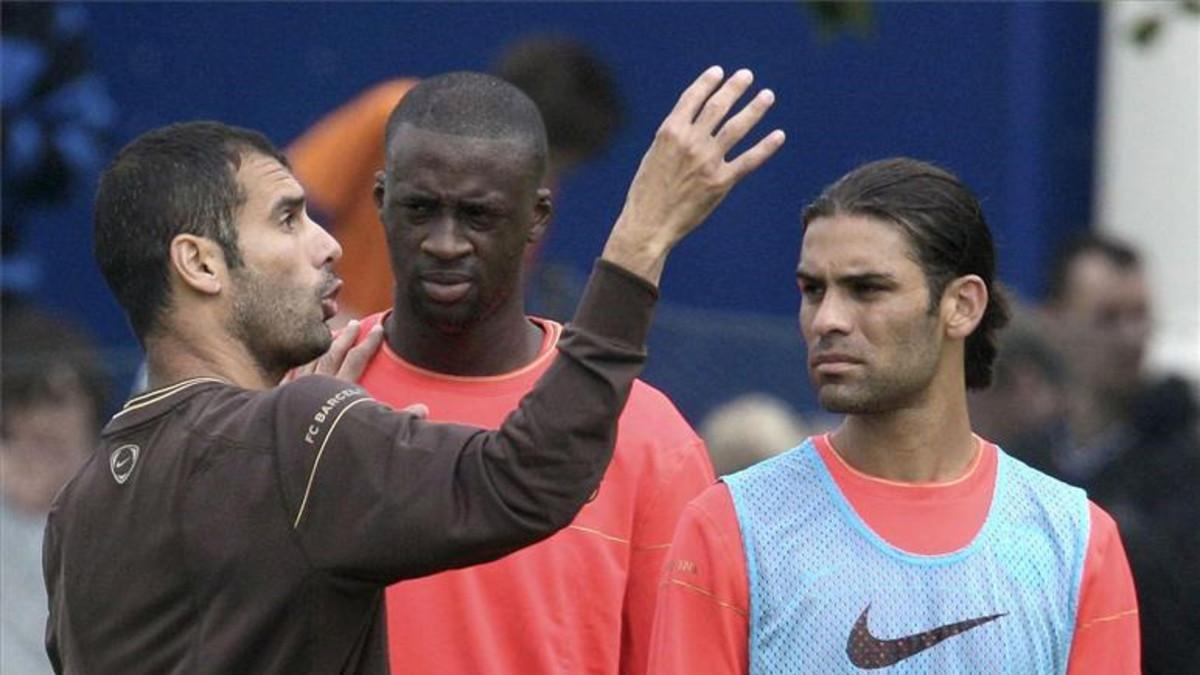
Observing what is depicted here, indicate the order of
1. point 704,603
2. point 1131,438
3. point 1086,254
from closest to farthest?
1. point 704,603
2. point 1131,438
3. point 1086,254

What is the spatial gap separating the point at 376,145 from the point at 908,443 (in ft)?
7.92

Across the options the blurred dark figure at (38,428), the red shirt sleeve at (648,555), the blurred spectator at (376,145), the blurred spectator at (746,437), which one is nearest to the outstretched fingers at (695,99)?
the red shirt sleeve at (648,555)

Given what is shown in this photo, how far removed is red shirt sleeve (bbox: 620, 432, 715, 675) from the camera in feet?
15.6

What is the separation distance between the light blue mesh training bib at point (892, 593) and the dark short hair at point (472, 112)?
71cm

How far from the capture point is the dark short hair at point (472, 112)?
15.7 ft

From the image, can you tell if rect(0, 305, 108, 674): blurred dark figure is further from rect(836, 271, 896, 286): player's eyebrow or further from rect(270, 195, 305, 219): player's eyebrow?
rect(836, 271, 896, 286): player's eyebrow

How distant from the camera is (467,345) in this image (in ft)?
15.7

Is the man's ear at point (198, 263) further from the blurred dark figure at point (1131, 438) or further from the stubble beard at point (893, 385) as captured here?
the blurred dark figure at point (1131, 438)

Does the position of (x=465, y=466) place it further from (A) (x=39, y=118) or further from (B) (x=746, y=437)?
(A) (x=39, y=118)

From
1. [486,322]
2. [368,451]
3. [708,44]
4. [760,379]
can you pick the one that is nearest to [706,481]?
[486,322]

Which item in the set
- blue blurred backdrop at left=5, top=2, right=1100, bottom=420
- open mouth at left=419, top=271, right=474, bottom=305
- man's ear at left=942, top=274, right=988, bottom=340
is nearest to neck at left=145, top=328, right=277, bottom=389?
open mouth at left=419, top=271, right=474, bottom=305

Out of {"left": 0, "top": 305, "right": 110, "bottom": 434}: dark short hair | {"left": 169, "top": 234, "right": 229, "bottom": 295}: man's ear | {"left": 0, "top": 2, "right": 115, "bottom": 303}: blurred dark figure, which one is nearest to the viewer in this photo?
{"left": 169, "top": 234, "right": 229, "bottom": 295}: man's ear

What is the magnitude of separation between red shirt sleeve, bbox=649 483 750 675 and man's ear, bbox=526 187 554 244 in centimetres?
60

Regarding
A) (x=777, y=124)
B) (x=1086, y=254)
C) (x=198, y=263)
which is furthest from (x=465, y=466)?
(x=777, y=124)
